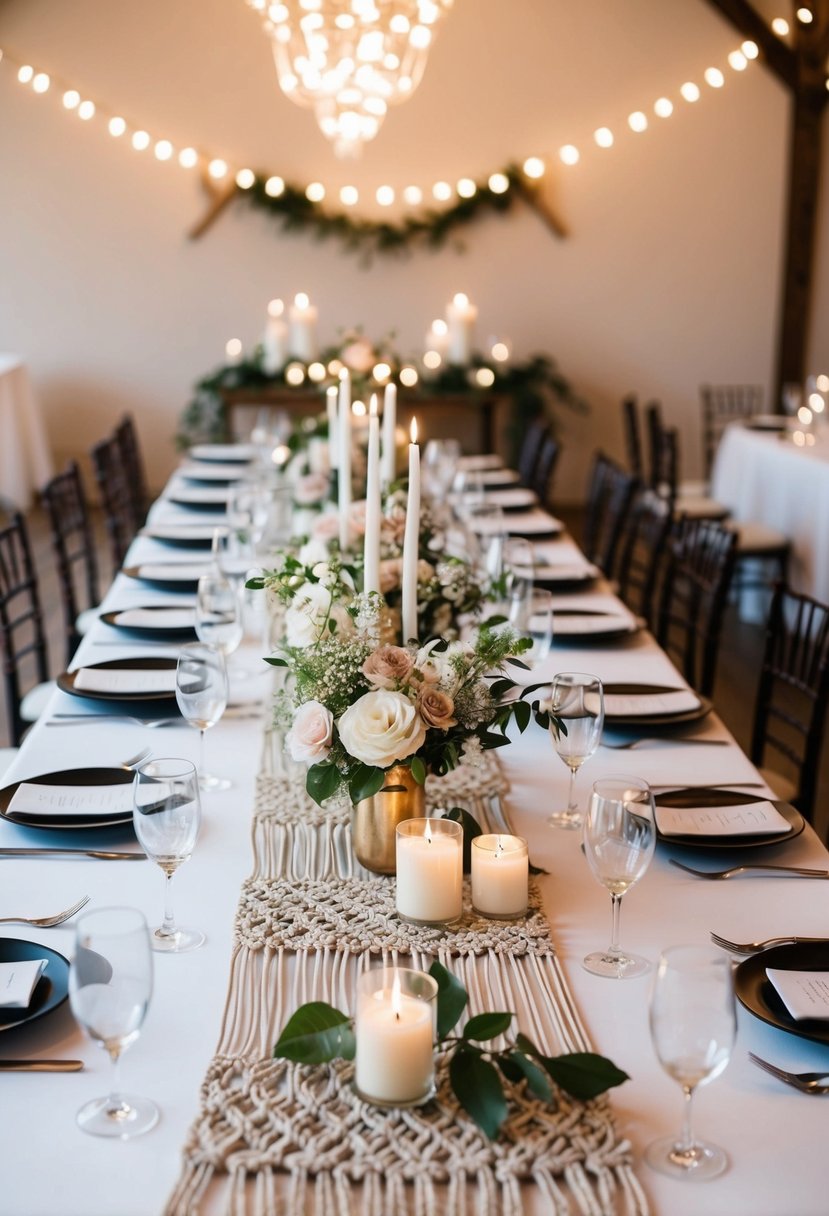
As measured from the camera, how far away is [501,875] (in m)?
1.58

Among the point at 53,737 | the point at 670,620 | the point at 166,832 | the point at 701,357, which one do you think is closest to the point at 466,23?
the point at 701,357

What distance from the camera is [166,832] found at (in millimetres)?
1461

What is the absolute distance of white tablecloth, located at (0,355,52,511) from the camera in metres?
7.25

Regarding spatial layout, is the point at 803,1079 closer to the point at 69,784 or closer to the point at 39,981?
the point at 39,981

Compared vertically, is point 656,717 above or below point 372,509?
below

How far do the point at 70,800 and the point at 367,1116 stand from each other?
2.80 feet

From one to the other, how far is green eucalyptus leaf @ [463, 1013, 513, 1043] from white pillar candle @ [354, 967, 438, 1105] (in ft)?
0.19

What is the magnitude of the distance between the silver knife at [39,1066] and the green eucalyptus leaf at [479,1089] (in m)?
0.38

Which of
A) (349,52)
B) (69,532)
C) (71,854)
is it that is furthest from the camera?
(349,52)

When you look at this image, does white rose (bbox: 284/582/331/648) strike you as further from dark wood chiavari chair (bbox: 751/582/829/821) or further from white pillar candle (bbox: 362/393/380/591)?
dark wood chiavari chair (bbox: 751/582/829/821)

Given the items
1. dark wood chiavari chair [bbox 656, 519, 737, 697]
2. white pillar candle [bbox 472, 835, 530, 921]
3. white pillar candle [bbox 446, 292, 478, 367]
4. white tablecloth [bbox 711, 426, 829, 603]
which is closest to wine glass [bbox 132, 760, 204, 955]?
white pillar candle [bbox 472, 835, 530, 921]

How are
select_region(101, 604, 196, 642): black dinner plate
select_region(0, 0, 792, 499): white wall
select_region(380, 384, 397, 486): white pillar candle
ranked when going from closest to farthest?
1. select_region(380, 384, 397, 486): white pillar candle
2. select_region(101, 604, 196, 642): black dinner plate
3. select_region(0, 0, 792, 499): white wall

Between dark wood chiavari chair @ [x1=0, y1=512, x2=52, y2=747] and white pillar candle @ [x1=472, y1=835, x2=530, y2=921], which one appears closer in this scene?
white pillar candle @ [x1=472, y1=835, x2=530, y2=921]

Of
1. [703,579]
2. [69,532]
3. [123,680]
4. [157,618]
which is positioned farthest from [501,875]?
[69,532]
